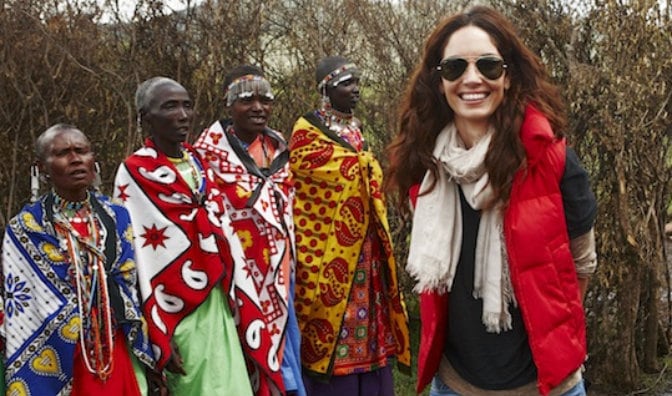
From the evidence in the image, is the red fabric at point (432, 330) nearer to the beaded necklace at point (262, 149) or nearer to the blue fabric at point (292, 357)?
the blue fabric at point (292, 357)

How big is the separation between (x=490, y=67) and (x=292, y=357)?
2258 millimetres

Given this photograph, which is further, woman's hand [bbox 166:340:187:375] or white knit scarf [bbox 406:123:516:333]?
woman's hand [bbox 166:340:187:375]

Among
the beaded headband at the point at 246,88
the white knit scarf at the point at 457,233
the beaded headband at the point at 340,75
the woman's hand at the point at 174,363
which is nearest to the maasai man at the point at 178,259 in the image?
the woman's hand at the point at 174,363

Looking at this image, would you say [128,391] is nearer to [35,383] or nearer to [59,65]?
[35,383]

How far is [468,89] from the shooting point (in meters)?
2.57

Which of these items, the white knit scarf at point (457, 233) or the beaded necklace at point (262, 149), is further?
the beaded necklace at point (262, 149)

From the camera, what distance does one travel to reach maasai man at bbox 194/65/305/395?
4089 millimetres

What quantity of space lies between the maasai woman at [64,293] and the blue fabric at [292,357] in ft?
3.15

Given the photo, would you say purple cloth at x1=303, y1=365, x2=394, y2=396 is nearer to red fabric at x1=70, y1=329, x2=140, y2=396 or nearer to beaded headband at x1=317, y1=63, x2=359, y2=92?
red fabric at x1=70, y1=329, x2=140, y2=396

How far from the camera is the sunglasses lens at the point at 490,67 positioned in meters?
2.55

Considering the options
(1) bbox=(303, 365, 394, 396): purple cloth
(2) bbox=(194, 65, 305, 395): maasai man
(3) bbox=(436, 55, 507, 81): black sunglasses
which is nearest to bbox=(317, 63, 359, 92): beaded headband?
(2) bbox=(194, 65, 305, 395): maasai man

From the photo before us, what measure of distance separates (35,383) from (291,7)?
182 inches

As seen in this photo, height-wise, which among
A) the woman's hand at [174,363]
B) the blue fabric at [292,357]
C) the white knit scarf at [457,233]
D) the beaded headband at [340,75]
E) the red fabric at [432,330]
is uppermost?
the beaded headband at [340,75]

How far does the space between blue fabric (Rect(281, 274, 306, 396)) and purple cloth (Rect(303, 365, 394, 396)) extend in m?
0.32
